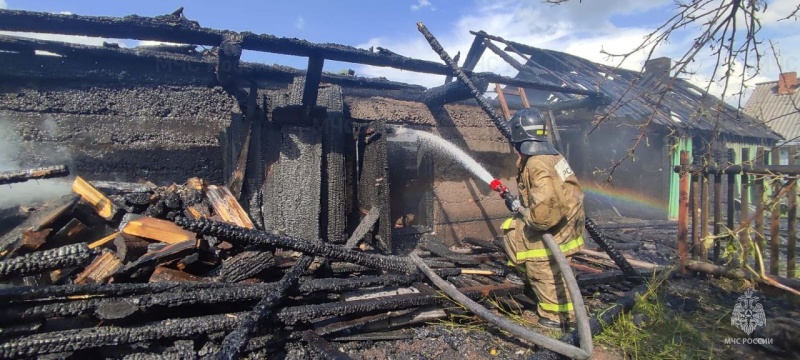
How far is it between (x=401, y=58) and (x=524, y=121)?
104 inches

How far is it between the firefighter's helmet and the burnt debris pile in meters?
1.70

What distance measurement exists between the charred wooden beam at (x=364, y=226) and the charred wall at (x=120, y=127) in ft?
7.55

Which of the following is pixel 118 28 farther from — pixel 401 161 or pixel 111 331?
pixel 401 161

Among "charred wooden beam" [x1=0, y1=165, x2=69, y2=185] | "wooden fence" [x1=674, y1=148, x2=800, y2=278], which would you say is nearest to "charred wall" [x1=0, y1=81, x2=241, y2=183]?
"charred wooden beam" [x1=0, y1=165, x2=69, y2=185]

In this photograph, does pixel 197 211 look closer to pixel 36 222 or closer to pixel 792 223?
pixel 36 222

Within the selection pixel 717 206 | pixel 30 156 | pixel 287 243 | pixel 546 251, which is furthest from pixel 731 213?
pixel 30 156

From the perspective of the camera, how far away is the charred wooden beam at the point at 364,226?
5.69 m

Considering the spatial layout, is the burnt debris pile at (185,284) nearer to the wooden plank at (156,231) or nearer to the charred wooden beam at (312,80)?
the wooden plank at (156,231)

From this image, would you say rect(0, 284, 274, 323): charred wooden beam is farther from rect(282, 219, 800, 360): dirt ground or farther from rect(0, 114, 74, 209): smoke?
rect(0, 114, 74, 209): smoke

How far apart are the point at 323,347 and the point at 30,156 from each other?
4894mm

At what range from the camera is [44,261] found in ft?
10.1

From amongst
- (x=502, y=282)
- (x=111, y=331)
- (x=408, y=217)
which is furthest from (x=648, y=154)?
(x=111, y=331)

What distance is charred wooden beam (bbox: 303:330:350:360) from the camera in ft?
10.3

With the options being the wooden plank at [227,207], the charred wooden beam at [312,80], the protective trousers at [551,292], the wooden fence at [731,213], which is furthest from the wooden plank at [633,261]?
the wooden plank at [227,207]
